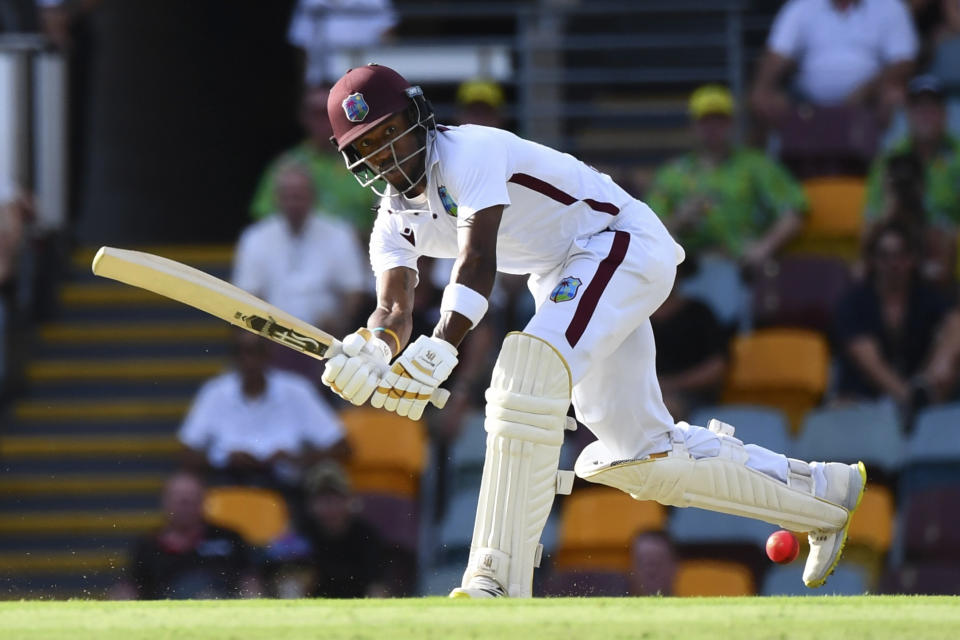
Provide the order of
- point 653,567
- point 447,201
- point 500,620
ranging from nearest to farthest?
point 500,620
point 447,201
point 653,567

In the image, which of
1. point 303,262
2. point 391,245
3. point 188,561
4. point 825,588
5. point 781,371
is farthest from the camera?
point 303,262

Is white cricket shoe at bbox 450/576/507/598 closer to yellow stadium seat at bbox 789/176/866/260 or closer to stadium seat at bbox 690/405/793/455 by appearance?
stadium seat at bbox 690/405/793/455

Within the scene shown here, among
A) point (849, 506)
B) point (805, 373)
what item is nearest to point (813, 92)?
point (805, 373)

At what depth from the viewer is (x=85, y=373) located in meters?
9.03

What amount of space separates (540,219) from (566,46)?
444 cm

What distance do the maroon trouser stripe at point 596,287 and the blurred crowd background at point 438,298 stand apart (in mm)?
2283

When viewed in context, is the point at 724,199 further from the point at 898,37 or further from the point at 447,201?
the point at 447,201

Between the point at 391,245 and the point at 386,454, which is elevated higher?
the point at 391,245

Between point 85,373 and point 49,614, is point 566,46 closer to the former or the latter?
point 85,373

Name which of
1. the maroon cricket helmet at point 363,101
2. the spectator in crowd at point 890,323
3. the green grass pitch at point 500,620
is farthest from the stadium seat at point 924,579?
the maroon cricket helmet at point 363,101

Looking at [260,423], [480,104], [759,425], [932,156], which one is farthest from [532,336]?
[932,156]

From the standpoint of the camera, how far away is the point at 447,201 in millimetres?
4613

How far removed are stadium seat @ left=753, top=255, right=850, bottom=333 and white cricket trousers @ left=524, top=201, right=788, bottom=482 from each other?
3124mm

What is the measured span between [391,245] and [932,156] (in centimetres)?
432
